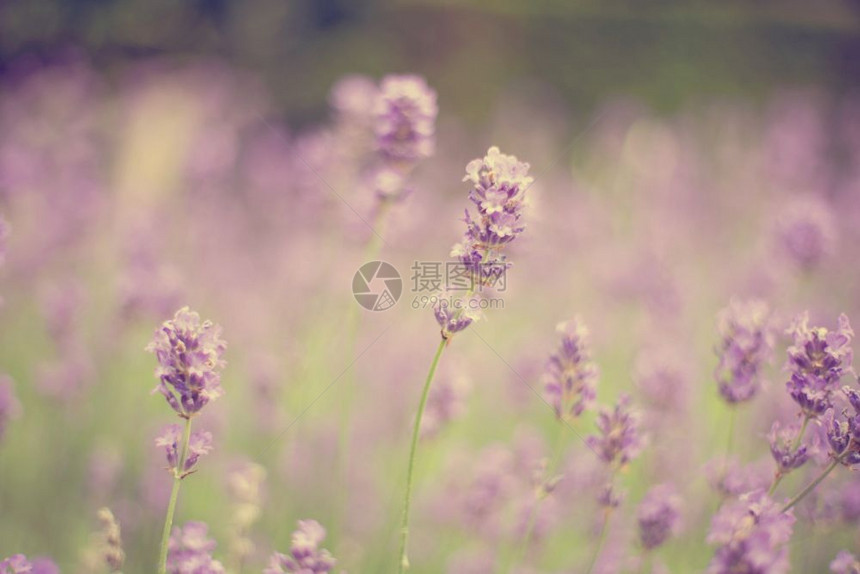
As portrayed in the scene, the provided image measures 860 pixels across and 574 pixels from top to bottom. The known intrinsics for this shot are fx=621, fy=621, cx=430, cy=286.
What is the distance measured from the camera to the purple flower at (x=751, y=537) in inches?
52.6

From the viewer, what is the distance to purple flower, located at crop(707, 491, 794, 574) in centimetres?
134

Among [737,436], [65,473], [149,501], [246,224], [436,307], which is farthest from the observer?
[246,224]

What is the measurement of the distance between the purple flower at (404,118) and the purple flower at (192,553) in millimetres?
1430

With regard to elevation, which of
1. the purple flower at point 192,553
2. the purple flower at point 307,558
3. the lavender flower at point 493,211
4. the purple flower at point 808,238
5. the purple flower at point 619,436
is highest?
the purple flower at point 808,238

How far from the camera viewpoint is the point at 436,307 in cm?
169

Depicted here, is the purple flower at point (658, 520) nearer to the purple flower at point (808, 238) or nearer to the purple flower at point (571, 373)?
A: the purple flower at point (571, 373)

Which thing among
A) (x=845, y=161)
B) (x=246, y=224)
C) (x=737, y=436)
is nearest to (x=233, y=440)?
(x=737, y=436)

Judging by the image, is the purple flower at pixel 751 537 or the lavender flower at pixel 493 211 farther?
the lavender flower at pixel 493 211

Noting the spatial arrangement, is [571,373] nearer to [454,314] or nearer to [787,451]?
[454,314]

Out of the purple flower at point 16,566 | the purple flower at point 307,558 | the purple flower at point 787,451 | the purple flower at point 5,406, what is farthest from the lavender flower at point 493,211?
the purple flower at point 5,406

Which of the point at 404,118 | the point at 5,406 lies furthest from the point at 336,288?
the point at 5,406

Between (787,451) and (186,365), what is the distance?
1.63 m

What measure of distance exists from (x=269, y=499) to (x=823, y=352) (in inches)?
97.9

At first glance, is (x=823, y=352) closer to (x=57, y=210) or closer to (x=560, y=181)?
(x=57, y=210)
